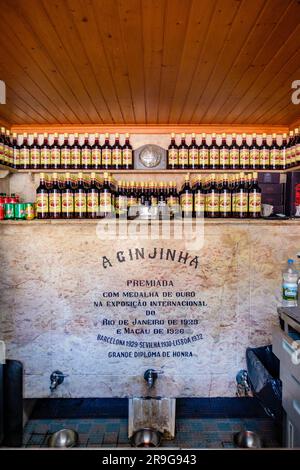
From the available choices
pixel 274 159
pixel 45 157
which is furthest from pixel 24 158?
pixel 274 159

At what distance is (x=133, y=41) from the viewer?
209 cm

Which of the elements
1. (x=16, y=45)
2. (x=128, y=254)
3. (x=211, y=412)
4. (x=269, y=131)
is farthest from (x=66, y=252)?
(x=269, y=131)

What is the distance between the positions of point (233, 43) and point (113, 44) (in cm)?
72

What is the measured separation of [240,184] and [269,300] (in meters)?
0.94

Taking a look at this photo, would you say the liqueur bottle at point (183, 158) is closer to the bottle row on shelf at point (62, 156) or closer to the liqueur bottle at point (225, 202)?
the bottle row on shelf at point (62, 156)

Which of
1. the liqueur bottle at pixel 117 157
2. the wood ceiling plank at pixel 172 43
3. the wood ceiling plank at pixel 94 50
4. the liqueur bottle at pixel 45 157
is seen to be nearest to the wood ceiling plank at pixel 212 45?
the wood ceiling plank at pixel 172 43

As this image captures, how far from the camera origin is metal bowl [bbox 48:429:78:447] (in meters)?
2.14

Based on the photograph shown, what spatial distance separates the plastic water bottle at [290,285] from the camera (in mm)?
2473

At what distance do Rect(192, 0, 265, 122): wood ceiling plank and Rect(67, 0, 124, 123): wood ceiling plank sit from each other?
2.45ft

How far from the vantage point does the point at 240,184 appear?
2877mm

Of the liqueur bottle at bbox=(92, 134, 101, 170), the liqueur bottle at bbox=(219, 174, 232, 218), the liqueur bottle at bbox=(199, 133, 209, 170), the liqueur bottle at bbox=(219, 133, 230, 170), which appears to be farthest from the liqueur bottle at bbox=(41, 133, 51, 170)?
the liqueur bottle at bbox=(219, 174, 232, 218)

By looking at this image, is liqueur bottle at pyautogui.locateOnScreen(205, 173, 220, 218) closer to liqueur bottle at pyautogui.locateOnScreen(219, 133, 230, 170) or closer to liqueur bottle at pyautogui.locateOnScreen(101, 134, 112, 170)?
liqueur bottle at pyautogui.locateOnScreen(219, 133, 230, 170)
